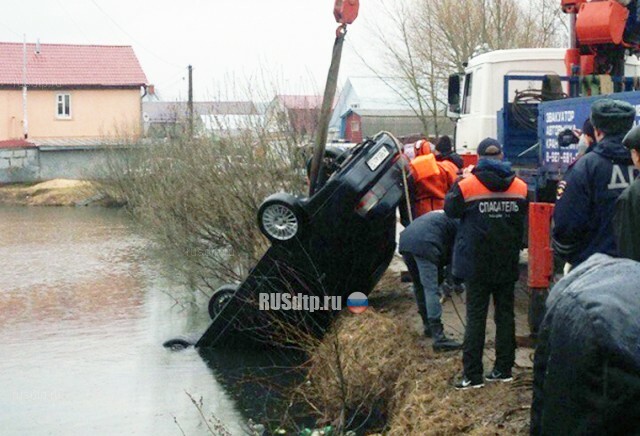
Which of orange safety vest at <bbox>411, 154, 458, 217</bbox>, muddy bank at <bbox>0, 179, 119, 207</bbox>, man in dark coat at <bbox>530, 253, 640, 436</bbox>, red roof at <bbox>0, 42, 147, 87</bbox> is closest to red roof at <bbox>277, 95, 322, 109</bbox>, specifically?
orange safety vest at <bbox>411, 154, 458, 217</bbox>

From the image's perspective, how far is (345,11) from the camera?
1053 centimetres

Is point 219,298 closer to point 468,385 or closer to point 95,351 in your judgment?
point 95,351

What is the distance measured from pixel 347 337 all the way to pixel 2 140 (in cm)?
4948

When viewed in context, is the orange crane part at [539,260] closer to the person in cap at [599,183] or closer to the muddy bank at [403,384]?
the muddy bank at [403,384]

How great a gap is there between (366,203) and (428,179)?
65cm

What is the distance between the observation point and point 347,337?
9.73 m

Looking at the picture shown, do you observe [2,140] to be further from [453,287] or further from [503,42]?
[453,287]

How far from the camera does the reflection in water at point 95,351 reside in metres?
9.91

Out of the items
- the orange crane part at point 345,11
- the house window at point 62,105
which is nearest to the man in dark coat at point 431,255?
the orange crane part at point 345,11

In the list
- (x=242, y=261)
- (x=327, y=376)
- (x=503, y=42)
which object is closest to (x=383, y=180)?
(x=327, y=376)

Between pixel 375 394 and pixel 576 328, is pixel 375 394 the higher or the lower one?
the lower one

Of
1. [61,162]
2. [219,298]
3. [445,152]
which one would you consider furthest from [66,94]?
[445,152]

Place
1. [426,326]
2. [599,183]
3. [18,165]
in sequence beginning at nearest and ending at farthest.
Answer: [599,183] < [426,326] < [18,165]

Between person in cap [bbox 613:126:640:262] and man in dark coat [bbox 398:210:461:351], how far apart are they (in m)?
3.82
